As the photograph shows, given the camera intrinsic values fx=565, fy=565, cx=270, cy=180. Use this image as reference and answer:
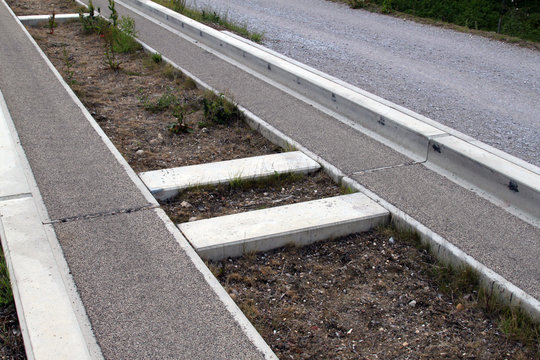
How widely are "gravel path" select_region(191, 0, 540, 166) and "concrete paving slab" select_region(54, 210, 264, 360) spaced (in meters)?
3.86

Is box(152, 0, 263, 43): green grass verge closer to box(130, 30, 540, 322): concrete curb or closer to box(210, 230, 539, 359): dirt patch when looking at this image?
box(130, 30, 540, 322): concrete curb

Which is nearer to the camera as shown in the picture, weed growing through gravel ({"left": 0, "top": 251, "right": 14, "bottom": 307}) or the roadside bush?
weed growing through gravel ({"left": 0, "top": 251, "right": 14, "bottom": 307})

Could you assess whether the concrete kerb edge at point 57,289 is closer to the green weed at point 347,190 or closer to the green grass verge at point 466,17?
the green weed at point 347,190

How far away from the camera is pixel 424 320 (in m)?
3.42

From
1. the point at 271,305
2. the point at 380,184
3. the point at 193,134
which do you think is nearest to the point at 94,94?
the point at 193,134

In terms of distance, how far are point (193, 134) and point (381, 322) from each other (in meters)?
3.38

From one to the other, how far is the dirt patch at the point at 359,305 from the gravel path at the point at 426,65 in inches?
101

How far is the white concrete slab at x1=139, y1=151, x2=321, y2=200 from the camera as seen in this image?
476 cm

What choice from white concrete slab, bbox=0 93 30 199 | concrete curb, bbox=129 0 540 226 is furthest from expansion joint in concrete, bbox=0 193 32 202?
concrete curb, bbox=129 0 540 226

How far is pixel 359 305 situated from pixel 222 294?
2.88ft

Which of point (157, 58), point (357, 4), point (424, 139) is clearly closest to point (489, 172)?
point (424, 139)

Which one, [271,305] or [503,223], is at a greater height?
[503,223]

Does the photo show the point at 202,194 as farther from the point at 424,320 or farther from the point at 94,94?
the point at 94,94

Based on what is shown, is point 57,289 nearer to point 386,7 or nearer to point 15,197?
point 15,197
